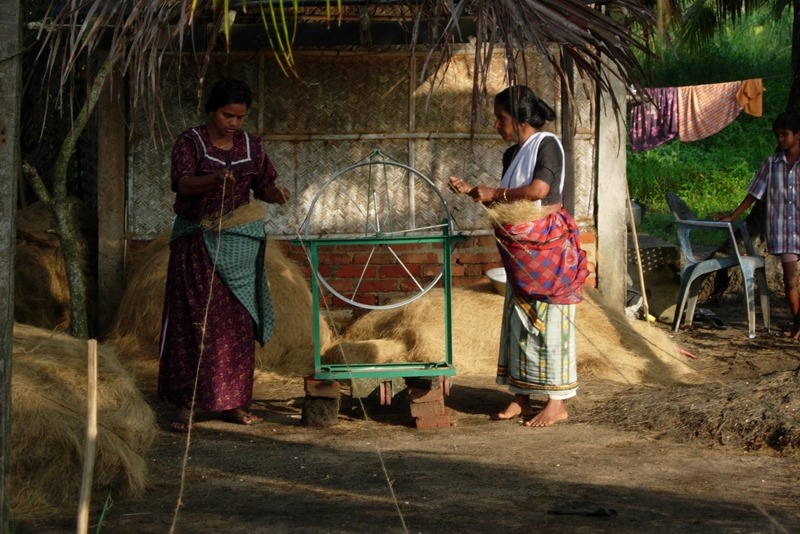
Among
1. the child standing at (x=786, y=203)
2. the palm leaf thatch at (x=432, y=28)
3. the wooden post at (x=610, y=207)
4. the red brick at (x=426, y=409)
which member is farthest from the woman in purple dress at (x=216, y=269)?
the child standing at (x=786, y=203)

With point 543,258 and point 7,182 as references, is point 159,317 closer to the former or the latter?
point 543,258

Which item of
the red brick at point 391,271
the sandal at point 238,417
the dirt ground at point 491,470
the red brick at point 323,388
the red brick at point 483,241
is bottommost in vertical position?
the dirt ground at point 491,470

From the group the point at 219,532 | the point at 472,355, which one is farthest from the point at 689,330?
the point at 219,532

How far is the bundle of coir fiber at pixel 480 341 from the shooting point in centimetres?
732

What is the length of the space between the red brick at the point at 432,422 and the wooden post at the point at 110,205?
117 inches

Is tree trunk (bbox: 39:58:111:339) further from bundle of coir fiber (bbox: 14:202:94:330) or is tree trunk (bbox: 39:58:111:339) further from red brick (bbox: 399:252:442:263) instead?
red brick (bbox: 399:252:442:263)

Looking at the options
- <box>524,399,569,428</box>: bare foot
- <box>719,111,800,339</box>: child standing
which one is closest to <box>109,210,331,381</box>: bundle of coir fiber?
<box>524,399,569,428</box>: bare foot


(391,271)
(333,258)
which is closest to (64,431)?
(333,258)

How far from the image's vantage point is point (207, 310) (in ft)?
18.9

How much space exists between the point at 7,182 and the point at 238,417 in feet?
9.49

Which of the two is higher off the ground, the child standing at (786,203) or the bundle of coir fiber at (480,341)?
the child standing at (786,203)

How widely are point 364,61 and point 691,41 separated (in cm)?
758

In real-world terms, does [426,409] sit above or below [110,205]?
below

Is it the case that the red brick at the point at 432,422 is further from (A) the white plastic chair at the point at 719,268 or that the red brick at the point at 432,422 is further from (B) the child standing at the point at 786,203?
(B) the child standing at the point at 786,203
